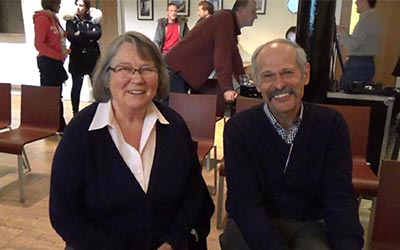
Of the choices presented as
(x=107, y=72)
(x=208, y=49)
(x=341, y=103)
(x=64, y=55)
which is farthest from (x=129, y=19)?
(x=107, y=72)

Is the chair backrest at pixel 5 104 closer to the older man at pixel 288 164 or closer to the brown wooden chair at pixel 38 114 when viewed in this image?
the brown wooden chair at pixel 38 114

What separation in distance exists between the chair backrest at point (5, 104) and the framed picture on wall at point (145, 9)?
3991mm

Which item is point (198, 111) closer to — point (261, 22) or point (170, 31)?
point (170, 31)

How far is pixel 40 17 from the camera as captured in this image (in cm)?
390

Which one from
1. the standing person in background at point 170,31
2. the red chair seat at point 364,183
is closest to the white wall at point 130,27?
the standing person in background at point 170,31

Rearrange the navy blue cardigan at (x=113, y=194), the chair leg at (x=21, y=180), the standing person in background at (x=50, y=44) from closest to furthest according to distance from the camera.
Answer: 1. the navy blue cardigan at (x=113, y=194)
2. the chair leg at (x=21, y=180)
3. the standing person in background at (x=50, y=44)

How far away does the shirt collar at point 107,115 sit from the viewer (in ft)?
4.55

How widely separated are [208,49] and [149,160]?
1641mm

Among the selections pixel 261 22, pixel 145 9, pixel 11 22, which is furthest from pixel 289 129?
pixel 11 22

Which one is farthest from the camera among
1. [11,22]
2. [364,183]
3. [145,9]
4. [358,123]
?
[145,9]

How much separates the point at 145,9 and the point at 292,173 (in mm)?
5770

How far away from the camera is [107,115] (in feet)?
4.65

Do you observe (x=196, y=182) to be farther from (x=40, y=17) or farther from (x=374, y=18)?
(x=40, y=17)

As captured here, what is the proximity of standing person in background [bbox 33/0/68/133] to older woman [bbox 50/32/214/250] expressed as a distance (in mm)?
2621
